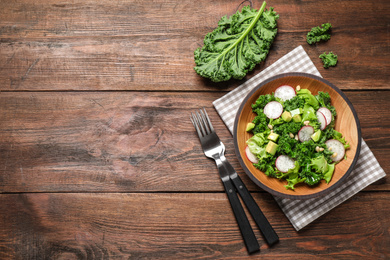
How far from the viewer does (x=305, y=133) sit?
1971mm

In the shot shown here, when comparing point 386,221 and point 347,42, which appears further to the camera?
point 347,42

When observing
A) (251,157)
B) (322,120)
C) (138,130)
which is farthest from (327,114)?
(138,130)

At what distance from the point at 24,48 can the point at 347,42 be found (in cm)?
233

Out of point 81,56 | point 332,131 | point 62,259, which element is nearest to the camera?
point 332,131

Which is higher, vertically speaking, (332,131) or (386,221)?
(332,131)

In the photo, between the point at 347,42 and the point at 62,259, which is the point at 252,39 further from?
the point at 62,259

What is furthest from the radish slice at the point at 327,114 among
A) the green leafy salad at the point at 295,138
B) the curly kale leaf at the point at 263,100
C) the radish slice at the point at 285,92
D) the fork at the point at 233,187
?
the fork at the point at 233,187

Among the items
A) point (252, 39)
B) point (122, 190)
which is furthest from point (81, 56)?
point (252, 39)

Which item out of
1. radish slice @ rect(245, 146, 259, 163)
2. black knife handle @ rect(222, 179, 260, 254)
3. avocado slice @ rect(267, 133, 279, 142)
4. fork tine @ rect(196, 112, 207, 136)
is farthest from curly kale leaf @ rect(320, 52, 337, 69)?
black knife handle @ rect(222, 179, 260, 254)

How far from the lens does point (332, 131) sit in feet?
6.64

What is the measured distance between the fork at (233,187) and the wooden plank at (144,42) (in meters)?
0.30

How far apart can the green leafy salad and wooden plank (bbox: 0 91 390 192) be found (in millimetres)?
258

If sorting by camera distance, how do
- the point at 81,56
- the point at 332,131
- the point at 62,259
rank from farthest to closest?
1. the point at 81,56
2. the point at 62,259
3. the point at 332,131

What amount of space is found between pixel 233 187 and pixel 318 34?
1.22 m
